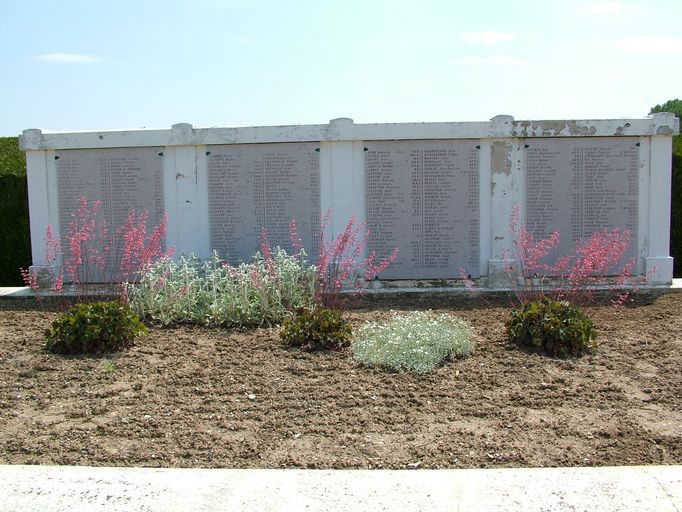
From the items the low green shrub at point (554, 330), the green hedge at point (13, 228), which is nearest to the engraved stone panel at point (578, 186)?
the low green shrub at point (554, 330)

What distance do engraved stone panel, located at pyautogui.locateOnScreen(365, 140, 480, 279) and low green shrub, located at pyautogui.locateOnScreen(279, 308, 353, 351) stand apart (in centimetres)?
292

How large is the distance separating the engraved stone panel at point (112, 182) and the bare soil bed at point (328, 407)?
3.08m

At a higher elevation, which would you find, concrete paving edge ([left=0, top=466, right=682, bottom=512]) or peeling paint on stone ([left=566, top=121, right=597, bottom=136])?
peeling paint on stone ([left=566, top=121, right=597, bottom=136])

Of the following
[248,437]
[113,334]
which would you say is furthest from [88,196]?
[248,437]

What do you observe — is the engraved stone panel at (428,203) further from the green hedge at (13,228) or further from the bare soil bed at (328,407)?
the green hedge at (13,228)

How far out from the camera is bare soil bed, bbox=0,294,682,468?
13.3ft

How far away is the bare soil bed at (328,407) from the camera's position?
405 centimetres

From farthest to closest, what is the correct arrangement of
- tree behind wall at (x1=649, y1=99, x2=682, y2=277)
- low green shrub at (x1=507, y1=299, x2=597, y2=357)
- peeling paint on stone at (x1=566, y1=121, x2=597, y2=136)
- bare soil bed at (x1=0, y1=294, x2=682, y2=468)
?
tree behind wall at (x1=649, y1=99, x2=682, y2=277) → peeling paint on stone at (x1=566, y1=121, x2=597, y2=136) → low green shrub at (x1=507, y1=299, x2=597, y2=357) → bare soil bed at (x1=0, y1=294, x2=682, y2=468)

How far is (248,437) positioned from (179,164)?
5699 mm

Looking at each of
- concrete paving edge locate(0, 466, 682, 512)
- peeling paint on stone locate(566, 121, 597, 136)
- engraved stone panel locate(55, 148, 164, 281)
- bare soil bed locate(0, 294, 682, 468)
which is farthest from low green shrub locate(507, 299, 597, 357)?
engraved stone panel locate(55, 148, 164, 281)

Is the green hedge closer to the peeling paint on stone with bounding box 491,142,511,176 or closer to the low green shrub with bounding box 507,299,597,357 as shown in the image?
the peeling paint on stone with bounding box 491,142,511,176

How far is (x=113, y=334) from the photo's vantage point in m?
6.08

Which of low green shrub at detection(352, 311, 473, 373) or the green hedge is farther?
the green hedge

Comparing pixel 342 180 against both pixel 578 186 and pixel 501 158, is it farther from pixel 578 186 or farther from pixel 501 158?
pixel 578 186
